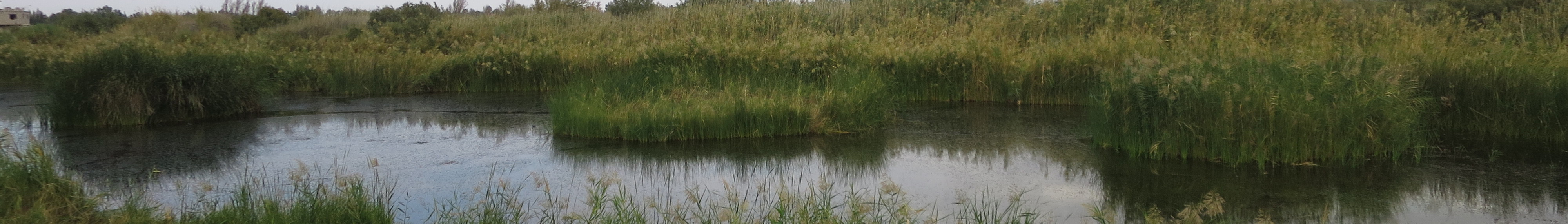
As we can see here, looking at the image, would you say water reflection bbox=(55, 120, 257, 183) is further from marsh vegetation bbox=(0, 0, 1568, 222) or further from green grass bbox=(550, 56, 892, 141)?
green grass bbox=(550, 56, 892, 141)

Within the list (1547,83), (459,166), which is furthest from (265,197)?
(1547,83)

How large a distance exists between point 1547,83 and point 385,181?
24.4 ft

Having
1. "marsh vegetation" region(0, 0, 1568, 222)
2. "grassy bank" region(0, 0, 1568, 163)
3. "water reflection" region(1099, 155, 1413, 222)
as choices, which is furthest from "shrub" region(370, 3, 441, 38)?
"water reflection" region(1099, 155, 1413, 222)

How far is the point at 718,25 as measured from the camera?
1897 cm

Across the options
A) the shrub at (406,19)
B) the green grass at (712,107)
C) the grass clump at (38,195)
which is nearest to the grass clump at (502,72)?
the green grass at (712,107)

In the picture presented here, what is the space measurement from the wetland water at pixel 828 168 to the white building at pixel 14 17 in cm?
2484

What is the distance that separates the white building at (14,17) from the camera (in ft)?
97.7

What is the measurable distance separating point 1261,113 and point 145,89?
27.4 feet

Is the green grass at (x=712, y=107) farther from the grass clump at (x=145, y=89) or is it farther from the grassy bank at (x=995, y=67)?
the grass clump at (x=145, y=89)

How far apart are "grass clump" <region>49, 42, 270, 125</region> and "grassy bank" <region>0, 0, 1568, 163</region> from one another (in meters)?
0.04

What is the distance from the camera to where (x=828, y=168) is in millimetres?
6688

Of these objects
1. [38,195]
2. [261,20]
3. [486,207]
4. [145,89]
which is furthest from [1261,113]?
[261,20]

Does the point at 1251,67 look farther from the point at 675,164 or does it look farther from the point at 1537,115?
the point at 675,164

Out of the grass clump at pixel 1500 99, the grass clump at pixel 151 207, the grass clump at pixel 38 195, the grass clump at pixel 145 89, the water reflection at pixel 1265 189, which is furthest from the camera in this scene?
the grass clump at pixel 145 89
